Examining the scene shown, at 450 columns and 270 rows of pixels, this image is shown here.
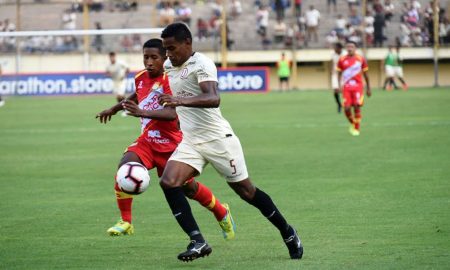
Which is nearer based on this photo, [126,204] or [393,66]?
[126,204]

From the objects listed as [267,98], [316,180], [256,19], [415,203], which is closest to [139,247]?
[415,203]

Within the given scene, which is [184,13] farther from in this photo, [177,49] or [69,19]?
[177,49]

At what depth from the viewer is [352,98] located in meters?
25.9

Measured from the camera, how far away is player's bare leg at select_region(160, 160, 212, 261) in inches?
341

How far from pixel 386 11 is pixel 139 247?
49588 mm

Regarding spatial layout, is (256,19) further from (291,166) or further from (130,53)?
(291,166)

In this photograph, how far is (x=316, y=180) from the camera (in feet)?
51.4

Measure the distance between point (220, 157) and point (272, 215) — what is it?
72 cm

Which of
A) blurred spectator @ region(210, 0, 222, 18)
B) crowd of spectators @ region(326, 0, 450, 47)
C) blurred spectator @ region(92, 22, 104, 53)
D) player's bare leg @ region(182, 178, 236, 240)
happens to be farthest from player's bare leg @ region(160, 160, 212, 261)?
blurred spectator @ region(210, 0, 222, 18)

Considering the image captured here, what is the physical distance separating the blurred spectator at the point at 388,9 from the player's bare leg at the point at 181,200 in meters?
50.1

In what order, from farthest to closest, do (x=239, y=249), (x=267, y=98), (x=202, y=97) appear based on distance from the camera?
(x=267, y=98) < (x=239, y=249) < (x=202, y=97)

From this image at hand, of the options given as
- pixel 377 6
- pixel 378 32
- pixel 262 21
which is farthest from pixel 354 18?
pixel 262 21

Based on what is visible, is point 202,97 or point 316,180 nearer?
point 202,97

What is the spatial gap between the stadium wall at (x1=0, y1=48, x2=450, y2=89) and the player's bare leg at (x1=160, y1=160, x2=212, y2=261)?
4200cm
